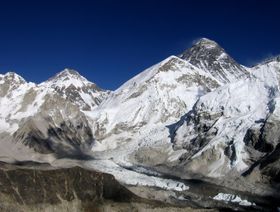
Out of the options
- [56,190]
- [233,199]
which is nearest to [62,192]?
[56,190]

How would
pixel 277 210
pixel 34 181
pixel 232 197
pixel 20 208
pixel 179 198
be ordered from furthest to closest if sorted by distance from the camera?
pixel 232 197 → pixel 179 198 → pixel 277 210 → pixel 34 181 → pixel 20 208

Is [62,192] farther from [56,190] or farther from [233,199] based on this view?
[233,199]

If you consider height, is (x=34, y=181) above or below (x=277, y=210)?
above

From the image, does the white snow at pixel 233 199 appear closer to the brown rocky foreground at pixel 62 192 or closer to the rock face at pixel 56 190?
the brown rocky foreground at pixel 62 192

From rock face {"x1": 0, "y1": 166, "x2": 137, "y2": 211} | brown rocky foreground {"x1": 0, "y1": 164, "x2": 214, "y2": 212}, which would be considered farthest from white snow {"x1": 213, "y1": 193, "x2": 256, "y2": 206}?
rock face {"x1": 0, "y1": 166, "x2": 137, "y2": 211}

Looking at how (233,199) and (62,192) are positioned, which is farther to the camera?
(233,199)

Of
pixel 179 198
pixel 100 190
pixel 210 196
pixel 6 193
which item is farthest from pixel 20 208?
pixel 210 196

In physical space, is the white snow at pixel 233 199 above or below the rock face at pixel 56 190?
below

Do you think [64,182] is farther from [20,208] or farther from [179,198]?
[179,198]

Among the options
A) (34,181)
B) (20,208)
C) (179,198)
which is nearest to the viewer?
(20,208)

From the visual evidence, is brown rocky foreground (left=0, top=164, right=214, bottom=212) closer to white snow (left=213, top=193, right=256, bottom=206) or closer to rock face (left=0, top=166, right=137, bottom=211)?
rock face (left=0, top=166, right=137, bottom=211)

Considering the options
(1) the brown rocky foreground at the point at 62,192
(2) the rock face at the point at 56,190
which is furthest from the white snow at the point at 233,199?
(2) the rock face at the point at 56,190
